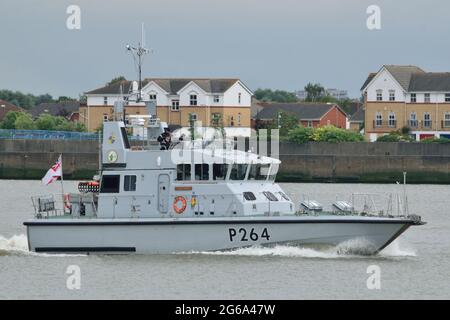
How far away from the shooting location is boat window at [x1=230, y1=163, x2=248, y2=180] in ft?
100

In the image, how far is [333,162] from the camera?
63750mm

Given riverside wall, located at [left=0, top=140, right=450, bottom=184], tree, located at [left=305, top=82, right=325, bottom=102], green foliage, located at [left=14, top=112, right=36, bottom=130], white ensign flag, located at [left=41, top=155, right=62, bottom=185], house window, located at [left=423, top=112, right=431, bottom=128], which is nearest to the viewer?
white ensign flag, located at [left=41, top=155, right=62, bottom=185]

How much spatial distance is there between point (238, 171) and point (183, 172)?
130cm

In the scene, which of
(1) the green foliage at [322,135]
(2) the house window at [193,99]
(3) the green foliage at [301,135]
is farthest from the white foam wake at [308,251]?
(2) the house window at [193,99]

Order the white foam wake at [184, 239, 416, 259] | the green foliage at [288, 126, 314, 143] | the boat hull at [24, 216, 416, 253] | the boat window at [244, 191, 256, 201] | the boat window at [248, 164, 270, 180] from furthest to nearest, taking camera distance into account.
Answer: the green foliage at [288, 126, 314, 143]
the boat window at [248, 164, 270, 180]
the boat window at [244, 191, 256, 201]
the white foam wake at [184, 239, 416, 259]
the boat hull at [24, 216, 416, 253]

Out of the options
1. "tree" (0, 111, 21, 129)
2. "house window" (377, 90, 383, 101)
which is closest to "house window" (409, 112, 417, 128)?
"house window" (377, 90, 383, 101)

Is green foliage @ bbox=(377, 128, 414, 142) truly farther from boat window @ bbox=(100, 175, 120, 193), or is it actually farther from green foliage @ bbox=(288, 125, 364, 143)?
boat window @ bbox=(100, 175, 120, 193)

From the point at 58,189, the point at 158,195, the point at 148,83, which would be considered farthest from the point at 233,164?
the point at 148,83

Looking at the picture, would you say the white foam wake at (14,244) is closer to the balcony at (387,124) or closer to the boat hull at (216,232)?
the boat hull at (216,232)

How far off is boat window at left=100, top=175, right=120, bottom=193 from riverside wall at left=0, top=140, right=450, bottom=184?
31660mm

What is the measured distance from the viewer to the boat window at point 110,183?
3083 cm

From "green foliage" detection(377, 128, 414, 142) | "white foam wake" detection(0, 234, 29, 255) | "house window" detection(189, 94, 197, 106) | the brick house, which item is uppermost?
"house window" detection(189, 94, 197, 106)

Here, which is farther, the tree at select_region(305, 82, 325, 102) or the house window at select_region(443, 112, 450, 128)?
the tree at select_region(305, 82, 325, 102)

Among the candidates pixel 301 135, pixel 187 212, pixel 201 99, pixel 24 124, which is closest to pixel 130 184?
pixel 187 212
